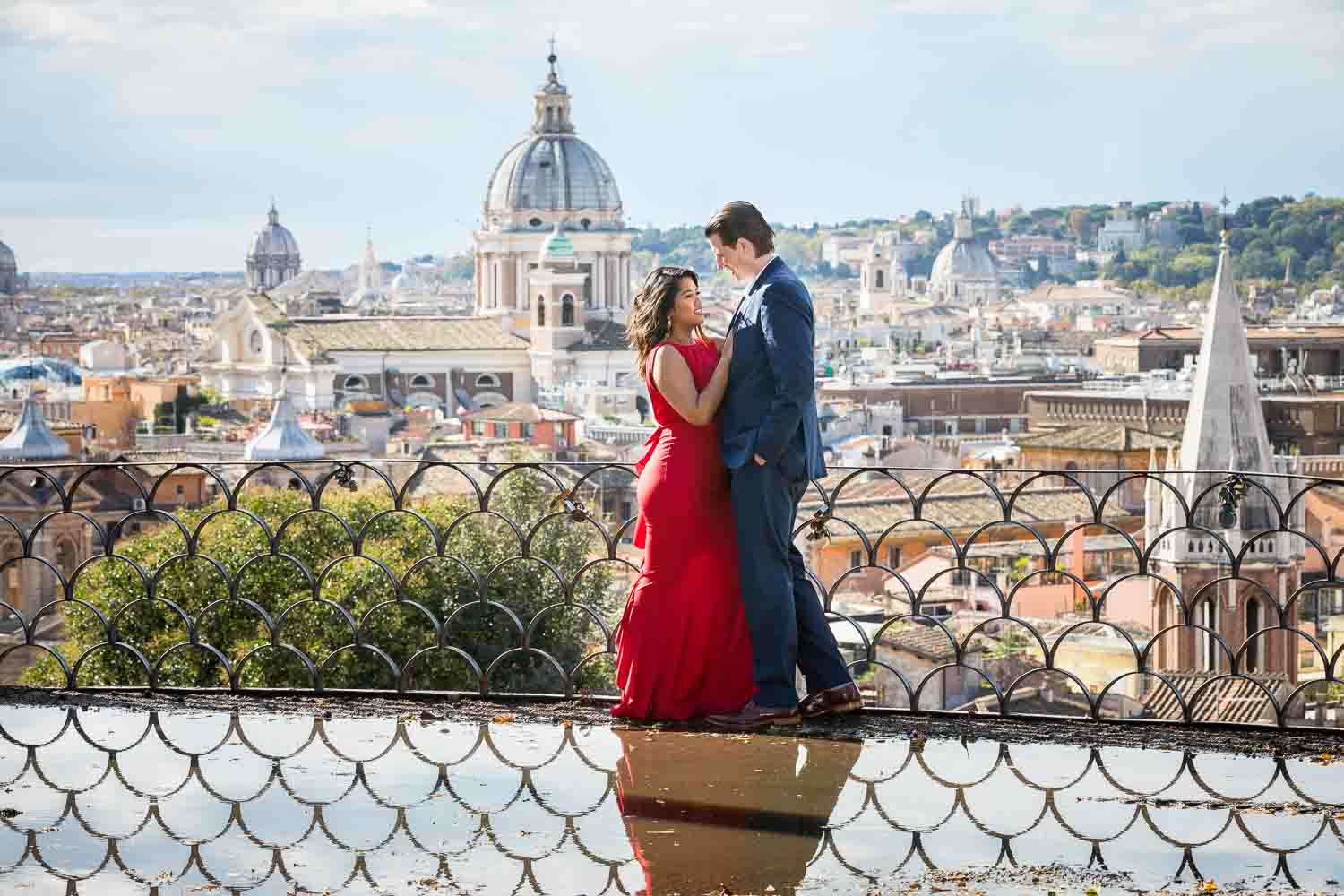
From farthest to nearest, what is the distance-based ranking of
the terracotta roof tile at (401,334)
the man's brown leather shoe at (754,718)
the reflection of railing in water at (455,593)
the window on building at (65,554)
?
the terracotta roof tile at (401,334) → the window on building at (65,554) → the reflection of railing in water at (455,593) → the man's brown leather shoe at (754,718)

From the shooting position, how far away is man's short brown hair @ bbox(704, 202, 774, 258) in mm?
3727

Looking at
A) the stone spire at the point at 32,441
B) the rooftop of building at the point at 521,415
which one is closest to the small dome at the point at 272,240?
the rooftop of building at the point at 521,415

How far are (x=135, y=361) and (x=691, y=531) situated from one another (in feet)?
235

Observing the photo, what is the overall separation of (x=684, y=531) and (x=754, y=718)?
1.08 ft

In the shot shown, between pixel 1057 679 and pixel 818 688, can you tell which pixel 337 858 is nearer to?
pixel 818 688

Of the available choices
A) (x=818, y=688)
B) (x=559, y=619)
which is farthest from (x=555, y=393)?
(x=818, y=688)

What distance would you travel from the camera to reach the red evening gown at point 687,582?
3752 mm

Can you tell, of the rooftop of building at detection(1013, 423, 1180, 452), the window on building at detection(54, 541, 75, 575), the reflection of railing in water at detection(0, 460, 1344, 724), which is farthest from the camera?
the rooftop of building at detection(1013, 423, 1180, 452)

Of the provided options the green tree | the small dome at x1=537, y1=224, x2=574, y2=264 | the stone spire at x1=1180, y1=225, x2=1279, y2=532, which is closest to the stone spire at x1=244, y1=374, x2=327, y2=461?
the stone spire at x1=1180, y1=225, x2=1279, y2=532

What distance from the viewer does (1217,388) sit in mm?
20953

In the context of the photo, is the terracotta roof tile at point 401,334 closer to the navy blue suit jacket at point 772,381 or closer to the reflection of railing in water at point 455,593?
the reflection of railing in water at point 455,593

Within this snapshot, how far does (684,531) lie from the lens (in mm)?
3760

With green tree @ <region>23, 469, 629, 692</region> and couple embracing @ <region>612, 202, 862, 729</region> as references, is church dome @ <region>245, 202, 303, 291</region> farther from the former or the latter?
couple embracing @ <region>612, 202, 862, 729</region>

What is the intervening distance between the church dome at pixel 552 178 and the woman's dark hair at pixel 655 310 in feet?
205
